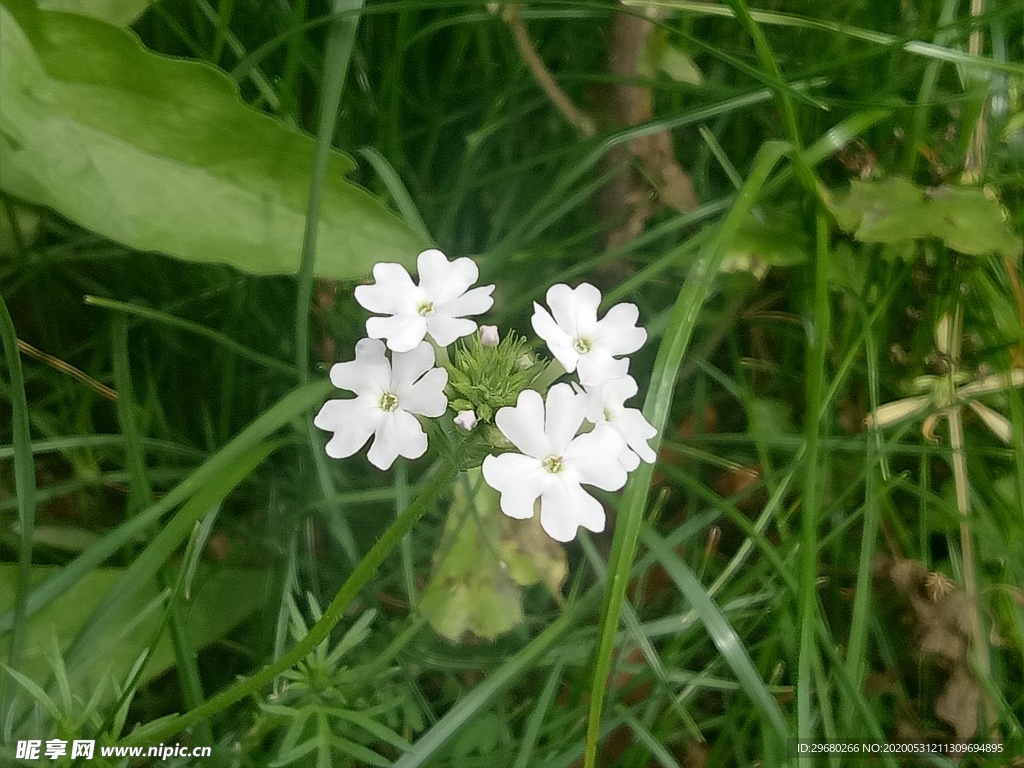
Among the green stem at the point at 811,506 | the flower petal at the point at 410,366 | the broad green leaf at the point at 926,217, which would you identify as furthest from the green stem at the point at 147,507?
the broad green leaf at the point at 926,217

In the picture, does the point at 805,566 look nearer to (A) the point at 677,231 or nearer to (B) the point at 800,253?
(B) the point at 800,253

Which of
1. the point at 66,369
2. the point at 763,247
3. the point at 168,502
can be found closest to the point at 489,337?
the point at 168,502

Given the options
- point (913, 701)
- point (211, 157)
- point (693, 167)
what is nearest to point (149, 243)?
point (211, 157)

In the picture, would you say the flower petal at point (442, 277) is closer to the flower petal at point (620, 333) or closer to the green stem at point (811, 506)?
the flower petal at point (620, 333)

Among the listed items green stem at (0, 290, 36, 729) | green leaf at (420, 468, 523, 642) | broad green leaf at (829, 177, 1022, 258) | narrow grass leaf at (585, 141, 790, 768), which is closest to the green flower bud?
narrow grass leaf at (585, 141, 790, 768)

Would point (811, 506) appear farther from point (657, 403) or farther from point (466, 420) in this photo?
point (466, 420)

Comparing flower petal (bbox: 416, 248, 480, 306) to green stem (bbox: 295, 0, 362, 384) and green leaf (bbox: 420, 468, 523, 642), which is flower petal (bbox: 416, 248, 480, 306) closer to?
green stem (bbox: 295, 0, 362, 384)
